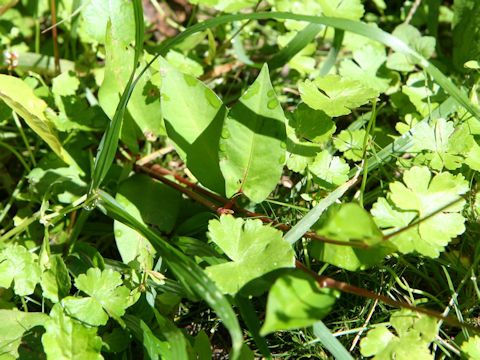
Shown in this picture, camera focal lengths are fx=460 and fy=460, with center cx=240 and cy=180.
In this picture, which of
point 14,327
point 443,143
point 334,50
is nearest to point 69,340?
point 14,327

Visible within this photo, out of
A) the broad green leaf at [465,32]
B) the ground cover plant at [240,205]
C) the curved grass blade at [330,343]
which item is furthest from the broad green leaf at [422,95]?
the curved grass blade at [330,343]

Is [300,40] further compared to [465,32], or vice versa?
[465,32]

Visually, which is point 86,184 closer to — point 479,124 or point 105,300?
point 105,300

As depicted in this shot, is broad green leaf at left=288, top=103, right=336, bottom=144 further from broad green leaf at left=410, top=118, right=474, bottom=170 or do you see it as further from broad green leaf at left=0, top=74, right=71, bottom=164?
broad green leaf at left=0, top=74, right=71, bottom=164

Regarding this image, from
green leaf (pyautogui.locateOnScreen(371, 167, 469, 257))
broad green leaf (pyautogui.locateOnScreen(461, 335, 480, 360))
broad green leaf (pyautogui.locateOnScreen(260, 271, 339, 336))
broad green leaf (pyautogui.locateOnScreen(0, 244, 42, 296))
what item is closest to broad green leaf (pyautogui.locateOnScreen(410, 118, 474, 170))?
green leaf (pyautogui.locateOnScreen(371, 167, 469, 257))

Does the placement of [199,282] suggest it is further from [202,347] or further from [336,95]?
[336,95]

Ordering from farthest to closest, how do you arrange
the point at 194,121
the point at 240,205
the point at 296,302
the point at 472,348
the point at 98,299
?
1. the point at 240,205
2. the point at 194,121
3. the point at 98,299
4. the point at 472,348
5. the point at 296,302

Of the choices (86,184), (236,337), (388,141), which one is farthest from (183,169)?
(236,337)
